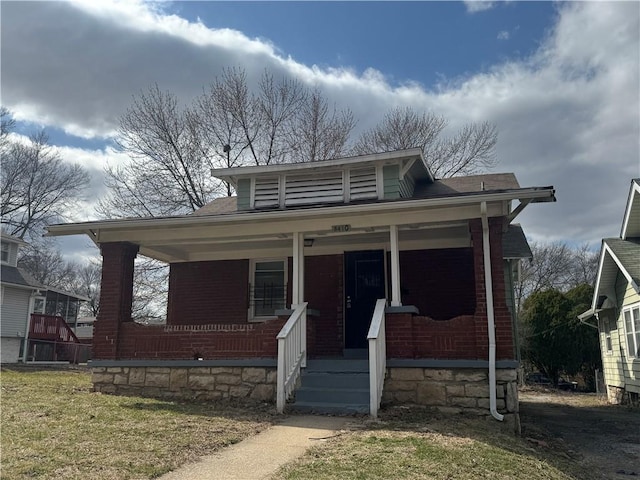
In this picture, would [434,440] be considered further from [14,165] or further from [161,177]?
[14,165]

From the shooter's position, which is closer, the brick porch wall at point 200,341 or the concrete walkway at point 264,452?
the concrete walkway at point 264,452

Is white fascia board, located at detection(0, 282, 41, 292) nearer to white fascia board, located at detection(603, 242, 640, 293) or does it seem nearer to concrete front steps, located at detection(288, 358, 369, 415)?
concrete front steps, located at detection(288, 358, 369, 415)

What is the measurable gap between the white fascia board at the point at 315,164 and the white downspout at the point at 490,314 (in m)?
2.54

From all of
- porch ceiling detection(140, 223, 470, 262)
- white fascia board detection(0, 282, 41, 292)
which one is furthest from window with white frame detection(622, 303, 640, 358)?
white fascia board detection(0, 282, 41, 292)

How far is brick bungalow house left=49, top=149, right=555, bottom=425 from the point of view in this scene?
26.2 ft

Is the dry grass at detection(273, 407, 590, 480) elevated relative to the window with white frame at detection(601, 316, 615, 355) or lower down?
lower down

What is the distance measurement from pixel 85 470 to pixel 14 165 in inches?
1240

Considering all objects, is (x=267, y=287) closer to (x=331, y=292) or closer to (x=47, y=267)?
(x=331, y=292)

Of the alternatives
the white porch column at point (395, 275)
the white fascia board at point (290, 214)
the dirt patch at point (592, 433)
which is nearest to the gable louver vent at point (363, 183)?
the white fascia board at point (290, 214)

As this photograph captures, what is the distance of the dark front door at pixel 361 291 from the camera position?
10.5 m

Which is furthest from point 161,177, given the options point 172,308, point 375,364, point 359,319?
point 375,364

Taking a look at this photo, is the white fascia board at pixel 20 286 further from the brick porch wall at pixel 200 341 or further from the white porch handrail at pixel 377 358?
the white porch handrail at pixel 377 358

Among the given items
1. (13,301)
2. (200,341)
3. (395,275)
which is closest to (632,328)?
(395,275)

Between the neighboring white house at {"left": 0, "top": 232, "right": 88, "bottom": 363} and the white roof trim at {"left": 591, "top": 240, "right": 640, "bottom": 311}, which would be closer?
the white roof trim at {"left": 591, "top": 240, "right": 640, "bottom": 311}
